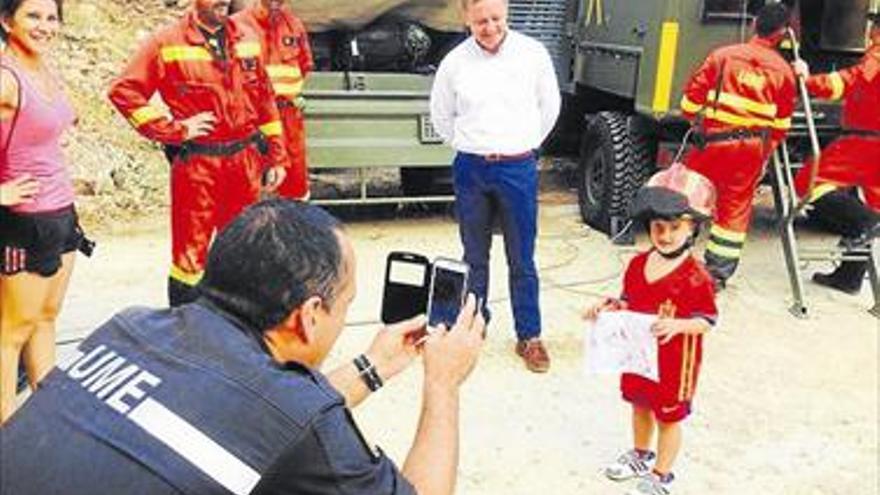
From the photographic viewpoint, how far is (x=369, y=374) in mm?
2283

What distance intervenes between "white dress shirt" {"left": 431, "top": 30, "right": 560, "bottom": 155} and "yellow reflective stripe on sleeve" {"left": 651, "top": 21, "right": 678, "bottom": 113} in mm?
1973

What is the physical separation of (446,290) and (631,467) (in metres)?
1.74

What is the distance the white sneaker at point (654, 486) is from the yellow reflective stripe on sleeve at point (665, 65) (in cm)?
333

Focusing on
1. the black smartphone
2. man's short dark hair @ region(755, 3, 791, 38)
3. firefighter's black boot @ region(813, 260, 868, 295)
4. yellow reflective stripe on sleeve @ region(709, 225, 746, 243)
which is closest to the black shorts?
the black smartphone

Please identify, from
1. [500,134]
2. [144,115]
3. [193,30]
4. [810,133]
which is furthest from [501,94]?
[810,133]

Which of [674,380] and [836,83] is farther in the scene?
[836,83]

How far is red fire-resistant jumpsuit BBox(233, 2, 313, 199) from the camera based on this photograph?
5527 millimetres

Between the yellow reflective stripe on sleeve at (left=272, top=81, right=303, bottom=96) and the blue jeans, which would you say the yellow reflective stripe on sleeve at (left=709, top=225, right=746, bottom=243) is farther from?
the yellow reflective stripe on sleeve at (left=272, top=81, right=303, bottom=96)

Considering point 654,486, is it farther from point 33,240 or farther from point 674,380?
point 33,240

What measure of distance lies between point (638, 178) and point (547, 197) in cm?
152

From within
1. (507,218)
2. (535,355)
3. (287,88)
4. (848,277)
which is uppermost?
(287,88)

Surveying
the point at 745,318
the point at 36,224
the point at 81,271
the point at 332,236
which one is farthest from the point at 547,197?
the point at 332,236

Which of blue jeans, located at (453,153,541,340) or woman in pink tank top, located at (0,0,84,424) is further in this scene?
blue jeans, located at (453,153,541,340)

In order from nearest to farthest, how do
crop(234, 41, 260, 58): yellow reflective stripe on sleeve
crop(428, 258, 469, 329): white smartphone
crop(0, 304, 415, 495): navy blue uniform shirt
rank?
crop(0, 304, 415, 495): navy blue uniform shirt < crop(428, 258, 469, 329): white smartphone < crop(234, 41, 260, 58): yellow reflective stripe on sleeve
